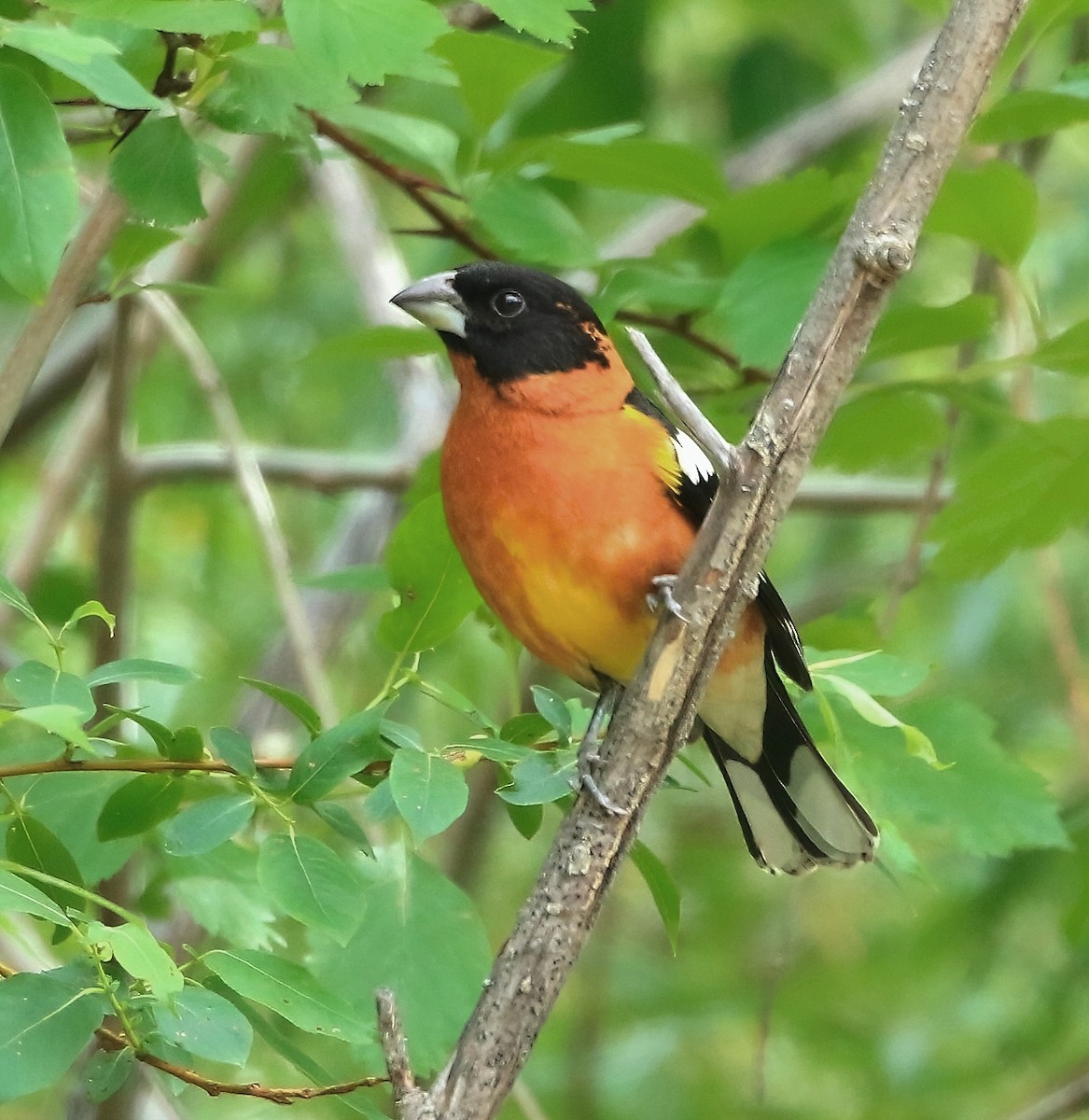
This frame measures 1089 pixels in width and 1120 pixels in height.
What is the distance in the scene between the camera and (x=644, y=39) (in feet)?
16.0

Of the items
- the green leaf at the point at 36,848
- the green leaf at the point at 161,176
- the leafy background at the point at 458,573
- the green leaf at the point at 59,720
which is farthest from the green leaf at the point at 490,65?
the green leaf at the point at 59,720

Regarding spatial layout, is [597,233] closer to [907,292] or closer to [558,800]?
[907,292]

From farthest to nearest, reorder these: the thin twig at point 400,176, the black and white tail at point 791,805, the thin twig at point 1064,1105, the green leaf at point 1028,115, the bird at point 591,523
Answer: the thin twig at point 1064,1105, the black and white tail at point 791,805, the thin twig at point 400,176, the bird at point 591,523, the green leaf at point 1028,115

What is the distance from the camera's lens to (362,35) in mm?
2105

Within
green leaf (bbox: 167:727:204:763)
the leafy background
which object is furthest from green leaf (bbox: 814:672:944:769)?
green leaf (bbox: 167:727:204:763)

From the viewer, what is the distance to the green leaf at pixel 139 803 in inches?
84.0

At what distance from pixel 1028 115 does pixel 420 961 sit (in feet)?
6.20

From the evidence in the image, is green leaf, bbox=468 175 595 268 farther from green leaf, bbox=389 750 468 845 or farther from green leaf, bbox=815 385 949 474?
green leaf, bbox=389 750 468 845

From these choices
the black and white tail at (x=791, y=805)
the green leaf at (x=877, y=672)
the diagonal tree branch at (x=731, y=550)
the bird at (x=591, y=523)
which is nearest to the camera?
the diagonal tree branch at (x=731, y=550)

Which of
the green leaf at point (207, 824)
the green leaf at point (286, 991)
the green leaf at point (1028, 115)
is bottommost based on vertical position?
the green leaf at point (286, 991)

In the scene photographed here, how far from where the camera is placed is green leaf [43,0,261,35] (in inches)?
76.3

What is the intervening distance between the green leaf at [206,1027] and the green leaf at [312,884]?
0.16 metres

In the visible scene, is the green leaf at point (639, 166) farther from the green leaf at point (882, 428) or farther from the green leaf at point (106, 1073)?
the green leaf at point (106, 1073)

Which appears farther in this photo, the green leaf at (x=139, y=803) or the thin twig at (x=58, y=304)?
the thin twig at (x=58, y=304)
